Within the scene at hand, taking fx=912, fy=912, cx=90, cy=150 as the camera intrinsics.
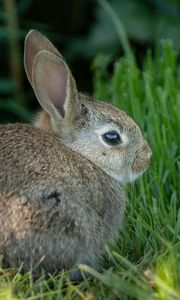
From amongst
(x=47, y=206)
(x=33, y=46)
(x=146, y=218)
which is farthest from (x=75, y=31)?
(x=47, y=206)

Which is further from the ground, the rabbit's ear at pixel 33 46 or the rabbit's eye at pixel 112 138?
the rabbit's ear at pixel 33 46

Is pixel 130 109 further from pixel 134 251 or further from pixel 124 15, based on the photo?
pixel 124 15

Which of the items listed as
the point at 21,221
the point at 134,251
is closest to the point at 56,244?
the point at 21,221

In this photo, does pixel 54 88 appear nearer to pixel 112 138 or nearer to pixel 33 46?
pixel 33 46

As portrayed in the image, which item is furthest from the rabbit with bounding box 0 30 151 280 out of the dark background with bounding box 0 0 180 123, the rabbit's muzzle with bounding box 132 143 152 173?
the dark background with bounding box 0 0 180 123

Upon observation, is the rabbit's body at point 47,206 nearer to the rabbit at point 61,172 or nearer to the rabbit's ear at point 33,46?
the rabbit at point 61,172

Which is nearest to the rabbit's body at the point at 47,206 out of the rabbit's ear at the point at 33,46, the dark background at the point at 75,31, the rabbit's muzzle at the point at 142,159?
the rabbit's muzzle at the point at 142,159

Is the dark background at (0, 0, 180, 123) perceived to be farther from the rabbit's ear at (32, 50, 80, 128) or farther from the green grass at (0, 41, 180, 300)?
the rabbit's ear at (32, 50, 80, 128)

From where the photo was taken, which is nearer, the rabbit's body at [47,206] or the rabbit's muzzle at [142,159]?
the rabbit's body at [47,206]
